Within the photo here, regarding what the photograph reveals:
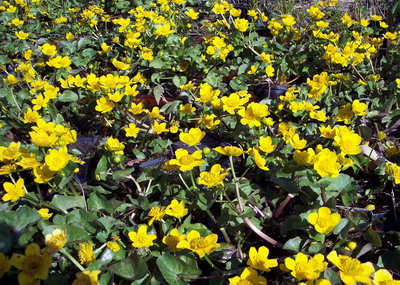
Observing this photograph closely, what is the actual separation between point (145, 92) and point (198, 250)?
2108mm

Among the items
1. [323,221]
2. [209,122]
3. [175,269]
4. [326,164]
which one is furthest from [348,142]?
[175,269]

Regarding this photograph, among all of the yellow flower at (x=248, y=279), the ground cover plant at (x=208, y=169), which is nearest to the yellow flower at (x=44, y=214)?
the ground cover plant at (x=208, y=169)

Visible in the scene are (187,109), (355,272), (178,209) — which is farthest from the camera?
(187,109)

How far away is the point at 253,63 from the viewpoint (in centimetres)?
358

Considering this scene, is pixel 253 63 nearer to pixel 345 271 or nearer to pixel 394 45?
pixel 394 45

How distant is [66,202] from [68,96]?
1.32m

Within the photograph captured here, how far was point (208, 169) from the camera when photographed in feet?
7.55

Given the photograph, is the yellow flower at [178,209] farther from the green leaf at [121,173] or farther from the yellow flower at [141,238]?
the green leaf at [121,173]

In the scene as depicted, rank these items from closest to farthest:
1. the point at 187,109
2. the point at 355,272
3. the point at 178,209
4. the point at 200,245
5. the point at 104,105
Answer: the point at 355,272 < the point at 200,245 < the point at 178,209 < the point at 104,105 < the point at 187,109

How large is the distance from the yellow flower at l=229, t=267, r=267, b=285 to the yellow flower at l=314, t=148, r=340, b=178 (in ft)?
1.82

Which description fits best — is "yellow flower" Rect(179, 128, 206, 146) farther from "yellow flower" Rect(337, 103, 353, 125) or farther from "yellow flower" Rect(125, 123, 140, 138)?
"yellow flower" Rect(337, 103, 353, 125)

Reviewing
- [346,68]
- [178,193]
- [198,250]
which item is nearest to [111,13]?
[346,68]

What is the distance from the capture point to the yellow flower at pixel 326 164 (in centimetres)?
186

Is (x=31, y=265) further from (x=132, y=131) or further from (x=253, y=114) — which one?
(x=253, y=114)
